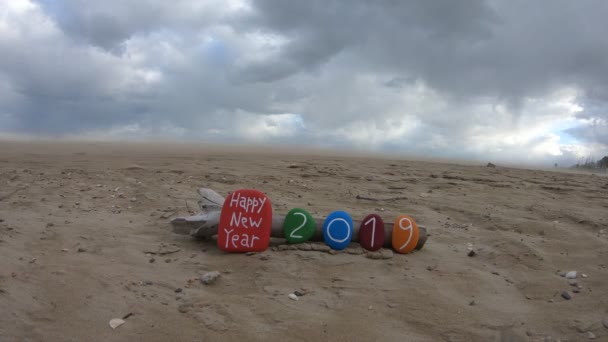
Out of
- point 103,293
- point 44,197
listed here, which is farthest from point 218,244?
point 44,197

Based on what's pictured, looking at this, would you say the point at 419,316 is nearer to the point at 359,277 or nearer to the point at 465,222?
the point at 359,277

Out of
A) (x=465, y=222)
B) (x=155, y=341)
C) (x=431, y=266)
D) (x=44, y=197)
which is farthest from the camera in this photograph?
(x=44, y=197)

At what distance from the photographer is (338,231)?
3.89 m

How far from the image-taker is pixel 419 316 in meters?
2.73

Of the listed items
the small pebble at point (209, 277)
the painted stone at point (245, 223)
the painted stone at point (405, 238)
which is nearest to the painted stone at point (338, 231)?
the painted stone at point (405, 238)

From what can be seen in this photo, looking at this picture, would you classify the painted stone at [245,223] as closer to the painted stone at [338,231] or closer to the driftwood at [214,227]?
the driftwood at [214,227]

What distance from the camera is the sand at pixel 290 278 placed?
2.54m

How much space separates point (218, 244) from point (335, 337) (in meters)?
1.75

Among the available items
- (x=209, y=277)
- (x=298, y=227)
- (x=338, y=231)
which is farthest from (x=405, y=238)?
(x=209, y=277)

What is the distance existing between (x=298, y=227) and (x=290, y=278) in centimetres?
77

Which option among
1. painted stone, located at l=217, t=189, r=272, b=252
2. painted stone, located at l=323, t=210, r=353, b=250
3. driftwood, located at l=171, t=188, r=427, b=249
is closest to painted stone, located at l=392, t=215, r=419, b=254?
driftwood, located at l=171, t=188, r=427, b=249

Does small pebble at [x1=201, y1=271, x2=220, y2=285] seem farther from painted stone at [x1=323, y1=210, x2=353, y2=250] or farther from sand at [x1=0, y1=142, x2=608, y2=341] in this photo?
painted stone at [x1=323, y1=210, x2=353, y2=250]

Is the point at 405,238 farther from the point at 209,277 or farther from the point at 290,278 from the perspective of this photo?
the point at 209,277

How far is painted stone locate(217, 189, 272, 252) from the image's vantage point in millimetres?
3814
